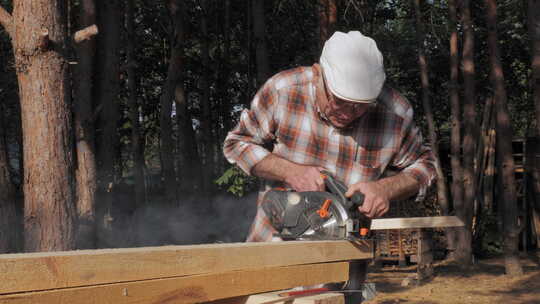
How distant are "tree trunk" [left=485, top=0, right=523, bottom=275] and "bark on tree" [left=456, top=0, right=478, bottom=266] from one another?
35.5 inches

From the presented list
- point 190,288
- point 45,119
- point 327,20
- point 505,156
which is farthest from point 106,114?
point 190,288

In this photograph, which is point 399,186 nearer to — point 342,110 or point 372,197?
point 372,197

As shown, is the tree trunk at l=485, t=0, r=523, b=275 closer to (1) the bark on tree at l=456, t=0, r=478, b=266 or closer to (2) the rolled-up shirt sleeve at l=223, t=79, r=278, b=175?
(1) the bark on tree at l=456, t=0, r=478, b=266

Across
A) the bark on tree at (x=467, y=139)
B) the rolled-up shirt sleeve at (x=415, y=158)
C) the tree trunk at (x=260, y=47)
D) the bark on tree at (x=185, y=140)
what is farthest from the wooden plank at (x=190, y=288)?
the bark on tree at (x=185, y=140)

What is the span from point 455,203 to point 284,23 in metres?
10.1

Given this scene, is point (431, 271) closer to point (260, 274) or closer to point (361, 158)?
point (361, 158)

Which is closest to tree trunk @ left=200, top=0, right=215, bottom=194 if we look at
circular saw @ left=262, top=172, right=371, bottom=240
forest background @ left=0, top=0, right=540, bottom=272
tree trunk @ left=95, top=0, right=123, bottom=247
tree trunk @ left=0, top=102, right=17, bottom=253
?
forest background @ left=0, top=0, right=540, bottom=272

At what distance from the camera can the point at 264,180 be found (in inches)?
132

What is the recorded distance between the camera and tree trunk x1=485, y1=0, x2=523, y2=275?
10500 millimetres

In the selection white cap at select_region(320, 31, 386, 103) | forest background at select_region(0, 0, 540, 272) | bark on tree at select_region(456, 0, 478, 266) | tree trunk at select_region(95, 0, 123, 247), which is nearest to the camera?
white cap at select_region(320, 31, 386, 103)

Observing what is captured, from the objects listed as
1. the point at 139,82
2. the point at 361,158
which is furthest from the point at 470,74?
the point at 139,82

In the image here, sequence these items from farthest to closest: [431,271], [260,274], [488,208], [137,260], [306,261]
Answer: [488,208]
[431,271]
[306,261]
[260,274]
[137,260]

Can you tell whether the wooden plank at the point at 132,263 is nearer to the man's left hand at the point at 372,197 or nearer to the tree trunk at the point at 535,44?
the man's left hand at the point at 372,197

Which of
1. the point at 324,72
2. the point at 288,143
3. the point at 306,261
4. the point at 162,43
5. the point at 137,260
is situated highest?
the point at 162,43
